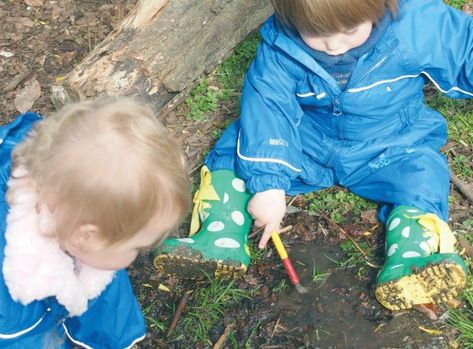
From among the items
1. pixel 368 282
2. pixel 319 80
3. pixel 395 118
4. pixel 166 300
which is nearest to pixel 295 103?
pixel 319 80

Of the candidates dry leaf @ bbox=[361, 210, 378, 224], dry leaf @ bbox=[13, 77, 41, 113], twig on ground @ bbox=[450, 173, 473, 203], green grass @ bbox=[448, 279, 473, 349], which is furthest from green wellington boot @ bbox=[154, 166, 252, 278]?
dry leaf @ bbox=[13, 77, 41, 113]

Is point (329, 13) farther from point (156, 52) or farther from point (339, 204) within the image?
point (156, 52)

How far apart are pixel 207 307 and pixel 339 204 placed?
0.80 m

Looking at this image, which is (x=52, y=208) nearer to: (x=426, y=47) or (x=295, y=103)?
(x=295, y=103)

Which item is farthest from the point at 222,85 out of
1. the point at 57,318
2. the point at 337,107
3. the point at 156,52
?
the point at 57,318

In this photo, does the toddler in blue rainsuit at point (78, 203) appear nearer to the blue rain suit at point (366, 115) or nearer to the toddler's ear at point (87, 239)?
the toddler's ear at point (87, 239)

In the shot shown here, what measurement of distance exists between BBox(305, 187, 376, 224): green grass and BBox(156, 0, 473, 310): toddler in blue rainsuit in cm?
4

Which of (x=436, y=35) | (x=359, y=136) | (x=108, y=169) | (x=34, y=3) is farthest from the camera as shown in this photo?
(x=34, y=3)

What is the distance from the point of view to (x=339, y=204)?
10.9 ft

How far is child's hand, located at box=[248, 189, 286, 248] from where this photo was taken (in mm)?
3018

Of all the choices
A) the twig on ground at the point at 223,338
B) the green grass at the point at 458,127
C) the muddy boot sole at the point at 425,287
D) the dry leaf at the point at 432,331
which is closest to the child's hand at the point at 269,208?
the twig on ground at the point at 223,338

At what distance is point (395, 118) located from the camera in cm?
322

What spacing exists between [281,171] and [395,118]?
0.60 m

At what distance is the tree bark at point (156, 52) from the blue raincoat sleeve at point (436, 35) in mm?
1108
